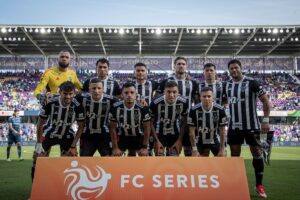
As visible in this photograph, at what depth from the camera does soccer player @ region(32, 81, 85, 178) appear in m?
5.61

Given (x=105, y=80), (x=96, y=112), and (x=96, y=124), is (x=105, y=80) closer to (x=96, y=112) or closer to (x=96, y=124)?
(x=96, y=112)

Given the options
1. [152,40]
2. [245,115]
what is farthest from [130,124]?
[152,40]

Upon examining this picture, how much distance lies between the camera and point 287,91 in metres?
35.0

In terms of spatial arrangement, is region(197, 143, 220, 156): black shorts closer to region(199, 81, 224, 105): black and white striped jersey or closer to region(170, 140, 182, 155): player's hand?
region(170, 140, 182, 155): player's hand

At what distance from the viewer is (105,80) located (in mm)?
6484

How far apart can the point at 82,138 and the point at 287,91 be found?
32822mm

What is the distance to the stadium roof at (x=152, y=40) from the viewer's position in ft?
99.0

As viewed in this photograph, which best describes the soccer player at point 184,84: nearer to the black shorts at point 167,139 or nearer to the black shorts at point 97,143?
the black shorts at point 167,139

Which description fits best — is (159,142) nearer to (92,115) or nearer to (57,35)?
(92,115)

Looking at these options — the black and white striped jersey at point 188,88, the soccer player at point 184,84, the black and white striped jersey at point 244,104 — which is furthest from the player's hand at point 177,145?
the black and white striped jersey at point 244,104

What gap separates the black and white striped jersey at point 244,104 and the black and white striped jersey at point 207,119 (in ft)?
1.39

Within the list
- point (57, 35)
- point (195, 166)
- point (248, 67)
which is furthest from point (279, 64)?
point (195, 166)

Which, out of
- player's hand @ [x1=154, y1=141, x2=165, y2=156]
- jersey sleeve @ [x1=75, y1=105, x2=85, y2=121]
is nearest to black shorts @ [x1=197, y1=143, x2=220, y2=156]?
player's hand @ [x1=154, y1=141, x2=165, y2=156]

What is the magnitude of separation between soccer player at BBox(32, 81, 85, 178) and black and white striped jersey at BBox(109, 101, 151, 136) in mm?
550
